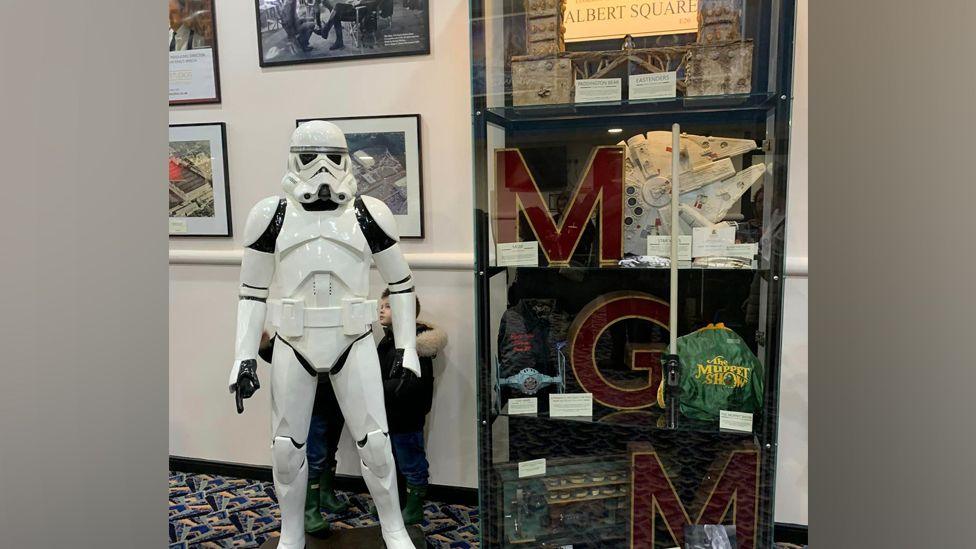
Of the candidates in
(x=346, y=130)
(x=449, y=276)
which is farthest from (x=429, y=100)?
(x=449, y=276)

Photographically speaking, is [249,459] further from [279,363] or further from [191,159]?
[191,159]

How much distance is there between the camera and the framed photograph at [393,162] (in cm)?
283

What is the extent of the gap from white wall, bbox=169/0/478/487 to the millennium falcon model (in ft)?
2.79

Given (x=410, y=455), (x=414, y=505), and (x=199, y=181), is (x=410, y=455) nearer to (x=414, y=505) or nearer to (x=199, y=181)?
(x=414, y=505)

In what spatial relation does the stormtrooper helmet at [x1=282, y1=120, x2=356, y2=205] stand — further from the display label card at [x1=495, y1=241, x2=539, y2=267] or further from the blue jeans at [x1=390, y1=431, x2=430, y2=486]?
the blue jeans at [x1=390, y1=431, x2=430, y2=486]

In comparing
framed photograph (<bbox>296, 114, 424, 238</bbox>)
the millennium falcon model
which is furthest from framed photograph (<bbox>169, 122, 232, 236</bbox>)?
the millennium falcon model

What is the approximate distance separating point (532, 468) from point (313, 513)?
2.99 feet

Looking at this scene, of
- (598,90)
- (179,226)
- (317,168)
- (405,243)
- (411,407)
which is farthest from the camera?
(179,226)

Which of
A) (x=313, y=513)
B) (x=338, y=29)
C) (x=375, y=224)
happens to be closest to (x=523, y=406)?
(x=375, y=224)

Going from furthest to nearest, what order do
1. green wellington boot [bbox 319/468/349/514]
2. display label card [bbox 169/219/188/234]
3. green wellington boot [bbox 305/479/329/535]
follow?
display label card [bbox 169/219/188/234]
green wellington boot [bbox 319/468/349/514]
green wellington boot [bbox 305/479/329/535]

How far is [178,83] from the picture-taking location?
309cm

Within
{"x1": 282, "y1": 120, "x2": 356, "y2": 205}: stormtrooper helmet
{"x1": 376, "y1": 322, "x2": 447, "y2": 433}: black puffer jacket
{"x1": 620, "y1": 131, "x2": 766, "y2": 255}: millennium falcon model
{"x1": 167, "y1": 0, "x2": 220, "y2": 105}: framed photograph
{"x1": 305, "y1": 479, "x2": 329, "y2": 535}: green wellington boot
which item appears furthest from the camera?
{"x1": 167, "y1": 0, "x2": 220, "y2": 105}: framed photograph

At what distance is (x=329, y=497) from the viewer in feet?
9.10

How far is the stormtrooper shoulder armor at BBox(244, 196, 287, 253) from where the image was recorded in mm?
2084
